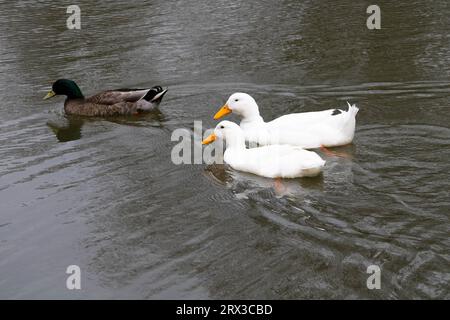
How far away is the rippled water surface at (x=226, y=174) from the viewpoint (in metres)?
6.34

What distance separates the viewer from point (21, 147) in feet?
32.6

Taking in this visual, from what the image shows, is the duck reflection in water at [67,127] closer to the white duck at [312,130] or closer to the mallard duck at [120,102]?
the mallard duck at [120,102]

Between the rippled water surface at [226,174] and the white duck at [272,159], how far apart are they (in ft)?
0.43

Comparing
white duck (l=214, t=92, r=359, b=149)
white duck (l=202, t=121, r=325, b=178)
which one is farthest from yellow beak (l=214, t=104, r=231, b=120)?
white duck (l=202, t=121, r=325, b=178)

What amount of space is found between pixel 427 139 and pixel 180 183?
2.97m

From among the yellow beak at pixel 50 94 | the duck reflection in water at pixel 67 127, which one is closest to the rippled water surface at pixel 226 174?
the duck reflection in water at pixel 67 127

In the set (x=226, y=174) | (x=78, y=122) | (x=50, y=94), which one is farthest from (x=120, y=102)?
(x=226, y=174)

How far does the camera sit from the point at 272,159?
8273 mm

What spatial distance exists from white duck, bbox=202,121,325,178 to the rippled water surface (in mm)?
130

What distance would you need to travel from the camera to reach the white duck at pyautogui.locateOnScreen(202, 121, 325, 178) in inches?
320

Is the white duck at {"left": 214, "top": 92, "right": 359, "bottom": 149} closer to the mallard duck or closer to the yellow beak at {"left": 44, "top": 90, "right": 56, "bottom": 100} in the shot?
the mallard duck
